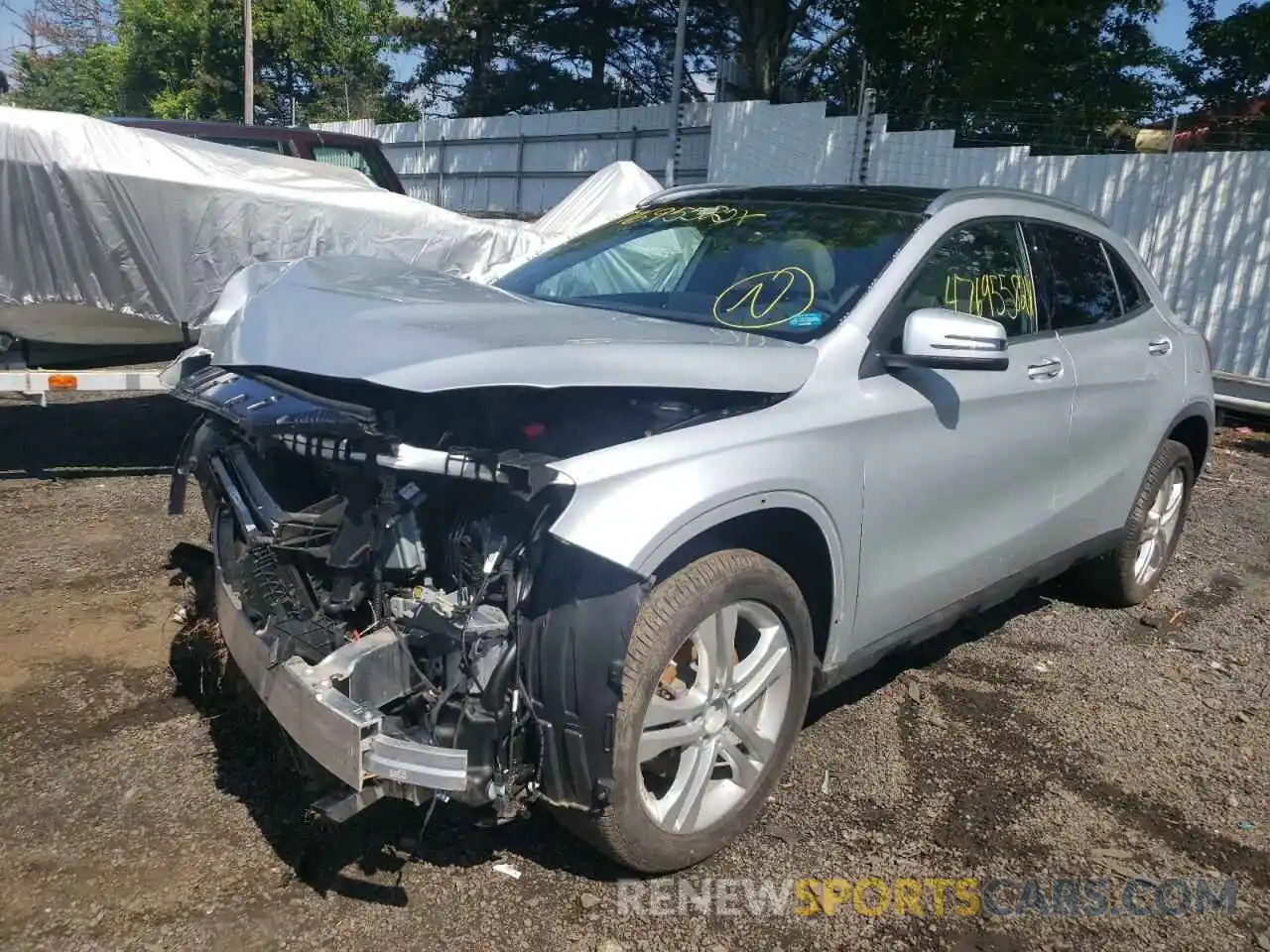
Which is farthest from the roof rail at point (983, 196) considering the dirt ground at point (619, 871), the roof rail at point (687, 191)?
the dirt ground at point (619, 871)

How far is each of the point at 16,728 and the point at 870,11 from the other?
18.1m

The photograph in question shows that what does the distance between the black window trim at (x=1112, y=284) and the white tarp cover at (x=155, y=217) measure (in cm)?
379

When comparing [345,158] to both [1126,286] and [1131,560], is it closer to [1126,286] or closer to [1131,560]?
[1126,286]

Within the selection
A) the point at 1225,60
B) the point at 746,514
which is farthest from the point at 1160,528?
the point at 1225,60

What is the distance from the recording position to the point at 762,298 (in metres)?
3.48

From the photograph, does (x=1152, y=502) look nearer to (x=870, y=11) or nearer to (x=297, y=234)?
(x=297, y=234)

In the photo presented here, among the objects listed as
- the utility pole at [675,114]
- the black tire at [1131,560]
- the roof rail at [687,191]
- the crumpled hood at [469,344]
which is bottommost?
the black tire at [1131,560]

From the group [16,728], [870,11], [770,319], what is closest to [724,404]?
[770,319]

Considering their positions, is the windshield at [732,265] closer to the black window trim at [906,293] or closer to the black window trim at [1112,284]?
the black window trim at [906,293]

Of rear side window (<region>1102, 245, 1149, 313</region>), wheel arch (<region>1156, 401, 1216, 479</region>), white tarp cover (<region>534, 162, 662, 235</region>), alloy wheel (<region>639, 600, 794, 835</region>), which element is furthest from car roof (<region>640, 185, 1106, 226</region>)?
white tarp cover (<region>534, 162, 662, 235</region>)

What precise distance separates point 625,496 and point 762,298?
4.19 feet

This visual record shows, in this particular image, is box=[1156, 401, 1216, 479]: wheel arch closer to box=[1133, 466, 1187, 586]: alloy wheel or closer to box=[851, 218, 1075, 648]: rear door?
box=[1133, 466, 1187, 586]: alloy wheel

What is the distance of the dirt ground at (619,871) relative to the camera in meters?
2.66

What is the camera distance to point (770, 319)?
11.0ft
